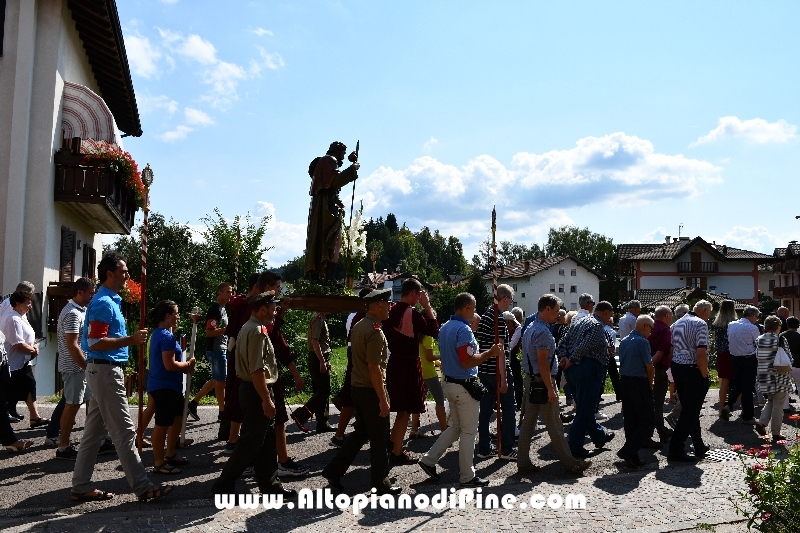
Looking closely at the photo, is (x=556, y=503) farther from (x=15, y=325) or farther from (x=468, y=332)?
(x=15, y=325)

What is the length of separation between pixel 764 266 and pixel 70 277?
9054cm

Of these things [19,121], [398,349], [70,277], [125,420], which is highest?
[19,121]

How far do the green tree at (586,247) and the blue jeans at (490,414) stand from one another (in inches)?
3962

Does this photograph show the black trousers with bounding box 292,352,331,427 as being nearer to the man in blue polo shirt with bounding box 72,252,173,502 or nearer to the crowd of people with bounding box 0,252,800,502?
the crowd of people with bounding box 0,252,800,502

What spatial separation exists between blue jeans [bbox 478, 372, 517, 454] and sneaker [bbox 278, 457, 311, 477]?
231cm

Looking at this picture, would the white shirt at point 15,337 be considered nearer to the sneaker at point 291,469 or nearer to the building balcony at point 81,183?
the sneaker at point 291,469

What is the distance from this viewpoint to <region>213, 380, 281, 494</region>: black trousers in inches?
264

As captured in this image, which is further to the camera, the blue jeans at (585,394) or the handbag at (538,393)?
the blue jeans at (585,394)

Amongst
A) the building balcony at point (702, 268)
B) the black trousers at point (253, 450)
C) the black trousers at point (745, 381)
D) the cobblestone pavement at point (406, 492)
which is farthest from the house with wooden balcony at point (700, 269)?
the black trousers at point (253, 450)

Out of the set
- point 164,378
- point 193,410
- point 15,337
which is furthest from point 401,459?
point 15,337

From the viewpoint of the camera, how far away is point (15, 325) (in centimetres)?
977

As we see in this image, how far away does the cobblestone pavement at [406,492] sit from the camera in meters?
6.26

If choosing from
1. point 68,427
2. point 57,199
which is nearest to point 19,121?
point 57,199

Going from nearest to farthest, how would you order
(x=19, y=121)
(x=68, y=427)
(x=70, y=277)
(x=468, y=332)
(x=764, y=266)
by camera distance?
(x=468, y=332)
(x=68, y=427)
(x=19, y=121)
(x=70, y=277)
(x=764, y=266)
